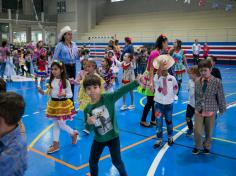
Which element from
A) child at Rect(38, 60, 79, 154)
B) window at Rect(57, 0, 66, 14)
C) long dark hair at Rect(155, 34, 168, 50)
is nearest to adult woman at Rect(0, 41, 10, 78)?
child at Rect(38, 60, 79, 154)

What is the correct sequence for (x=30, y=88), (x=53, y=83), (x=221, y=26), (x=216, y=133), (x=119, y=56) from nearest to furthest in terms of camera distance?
(x=53, y=83)
(x=216, y=133)
(x=30, y=88)
(x=119, y=56)
(x=221, y=26)

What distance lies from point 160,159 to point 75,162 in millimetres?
1279

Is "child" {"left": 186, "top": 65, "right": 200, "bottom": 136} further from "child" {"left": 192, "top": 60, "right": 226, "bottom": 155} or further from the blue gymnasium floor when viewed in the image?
"child" {"left": 192, "top": 60, "right": 226, "bottom": 155}

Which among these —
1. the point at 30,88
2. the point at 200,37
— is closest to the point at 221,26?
the point at 200,37

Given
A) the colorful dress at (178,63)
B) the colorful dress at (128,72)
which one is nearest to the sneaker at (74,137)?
the colorful dress at (128,72)

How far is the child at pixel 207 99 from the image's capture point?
413 centimetres

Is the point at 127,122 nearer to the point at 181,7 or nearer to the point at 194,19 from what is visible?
the point at 194,19

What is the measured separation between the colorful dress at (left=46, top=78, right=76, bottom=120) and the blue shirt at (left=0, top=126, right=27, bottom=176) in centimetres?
280

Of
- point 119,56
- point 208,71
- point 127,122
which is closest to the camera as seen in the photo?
point 208,71

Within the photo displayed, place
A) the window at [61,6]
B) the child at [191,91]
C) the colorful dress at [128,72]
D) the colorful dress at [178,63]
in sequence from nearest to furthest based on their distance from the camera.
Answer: the child at [191,91], the colorful dress at [128,72], the colorful dress at [178,63], the window at [61,6]

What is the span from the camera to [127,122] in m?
6.18

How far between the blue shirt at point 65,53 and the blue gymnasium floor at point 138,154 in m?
1.41

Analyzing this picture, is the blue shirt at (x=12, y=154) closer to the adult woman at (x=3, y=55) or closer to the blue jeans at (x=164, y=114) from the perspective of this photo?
the blue jeans at (x=164, y=114)

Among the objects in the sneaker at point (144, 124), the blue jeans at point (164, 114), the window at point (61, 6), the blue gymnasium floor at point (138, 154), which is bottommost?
the blue gymnasium floor at point (138, 154)
